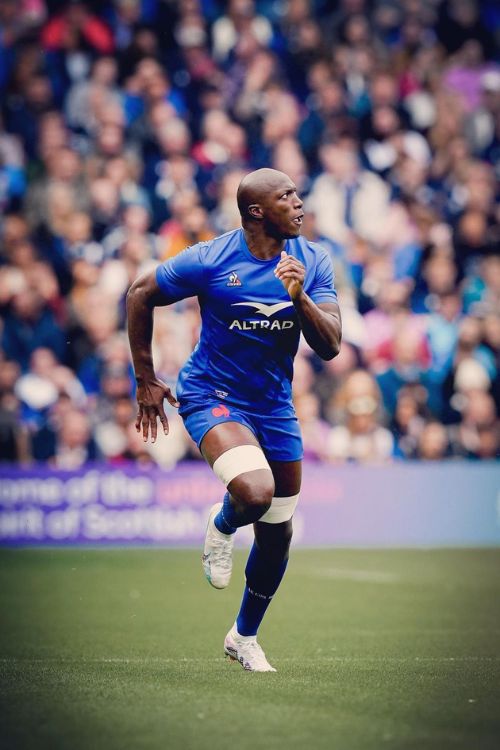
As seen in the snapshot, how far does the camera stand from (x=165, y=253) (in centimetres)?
1493

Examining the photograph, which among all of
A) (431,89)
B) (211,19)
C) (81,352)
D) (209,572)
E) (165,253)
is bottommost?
(209,572)

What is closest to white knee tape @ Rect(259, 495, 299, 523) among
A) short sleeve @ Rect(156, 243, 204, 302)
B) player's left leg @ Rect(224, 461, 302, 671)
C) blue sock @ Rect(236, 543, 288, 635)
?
player's left leg @ Rect(224, 461, 302, 671)

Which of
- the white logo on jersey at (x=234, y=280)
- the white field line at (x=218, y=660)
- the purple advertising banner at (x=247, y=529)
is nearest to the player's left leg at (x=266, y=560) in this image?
the white field line at (x=218, y=660)

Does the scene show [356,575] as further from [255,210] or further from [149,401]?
[255,210]

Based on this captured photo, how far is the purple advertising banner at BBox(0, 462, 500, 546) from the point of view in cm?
1359

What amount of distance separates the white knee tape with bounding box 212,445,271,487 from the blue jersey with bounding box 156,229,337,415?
1.30 feet

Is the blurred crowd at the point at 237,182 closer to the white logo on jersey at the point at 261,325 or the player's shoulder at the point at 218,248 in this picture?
the player's shoulder at the point at 218,248

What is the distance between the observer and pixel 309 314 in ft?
20.9

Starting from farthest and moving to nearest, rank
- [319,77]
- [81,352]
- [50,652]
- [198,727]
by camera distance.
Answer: [319,77]
[81,352]
[50,652]
[198,727]

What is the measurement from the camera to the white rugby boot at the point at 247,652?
6.91 m

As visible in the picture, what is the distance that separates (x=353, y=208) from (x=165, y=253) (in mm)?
2637

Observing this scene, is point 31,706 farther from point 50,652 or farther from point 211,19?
point 211,19

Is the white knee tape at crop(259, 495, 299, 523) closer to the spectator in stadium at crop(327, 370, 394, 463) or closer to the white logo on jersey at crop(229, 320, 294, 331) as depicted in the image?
the white logo on jersey at crop(229, 320, 294, 331)

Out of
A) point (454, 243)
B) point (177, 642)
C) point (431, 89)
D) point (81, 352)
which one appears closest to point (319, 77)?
point (431, 89)
